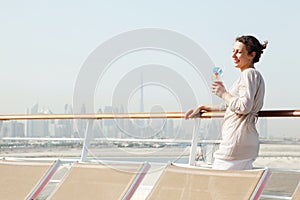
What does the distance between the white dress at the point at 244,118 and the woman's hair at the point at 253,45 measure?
12cm

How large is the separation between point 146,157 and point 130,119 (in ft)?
1.18

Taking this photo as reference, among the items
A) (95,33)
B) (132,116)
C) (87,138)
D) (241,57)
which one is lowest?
(87,138)

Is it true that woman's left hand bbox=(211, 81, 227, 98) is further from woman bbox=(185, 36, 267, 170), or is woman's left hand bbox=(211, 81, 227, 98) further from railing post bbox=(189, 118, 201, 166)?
railing post bbox=(189, 118, 201, 166)

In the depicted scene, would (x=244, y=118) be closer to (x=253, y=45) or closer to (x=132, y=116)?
(x=253, y=45)

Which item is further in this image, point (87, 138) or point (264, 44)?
point (87, 138)

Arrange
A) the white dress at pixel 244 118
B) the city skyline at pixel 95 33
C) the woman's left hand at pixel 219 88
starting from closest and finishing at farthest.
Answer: the white dress at pixel 244 118 < the woman's left hand at pixel 219 88 < the city skyline at pixel 95 33

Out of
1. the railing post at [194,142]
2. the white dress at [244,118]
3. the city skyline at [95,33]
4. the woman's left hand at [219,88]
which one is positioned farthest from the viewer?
the city skyline at [95,33]

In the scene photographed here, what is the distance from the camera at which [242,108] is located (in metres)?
2.47

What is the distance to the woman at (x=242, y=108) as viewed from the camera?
2494 millimetres

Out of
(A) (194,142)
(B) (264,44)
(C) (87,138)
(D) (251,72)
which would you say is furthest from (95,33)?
(D) (251,72)

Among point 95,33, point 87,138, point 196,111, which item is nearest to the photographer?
point 196,111

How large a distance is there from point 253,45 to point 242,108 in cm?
34

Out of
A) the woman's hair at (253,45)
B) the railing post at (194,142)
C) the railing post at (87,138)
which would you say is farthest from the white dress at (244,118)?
the railing post at (87,138)

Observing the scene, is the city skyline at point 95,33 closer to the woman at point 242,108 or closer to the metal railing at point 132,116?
the metal railing at point 132,116
